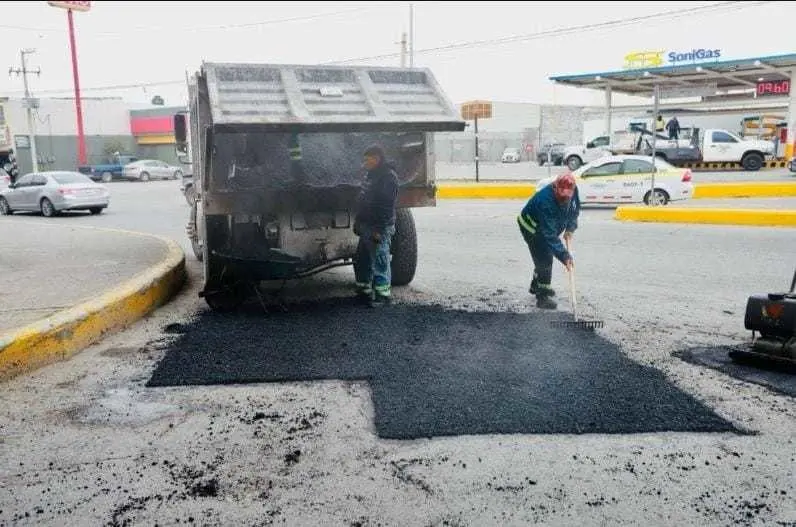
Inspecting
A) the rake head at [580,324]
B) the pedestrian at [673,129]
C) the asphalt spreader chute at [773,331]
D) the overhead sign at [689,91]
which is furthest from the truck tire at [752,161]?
the asphalt spreader chute at [773,331]

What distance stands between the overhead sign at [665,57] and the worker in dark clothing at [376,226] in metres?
28.7

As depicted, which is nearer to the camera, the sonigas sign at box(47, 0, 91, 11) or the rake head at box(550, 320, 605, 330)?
the rake head at box(550, 320, 605, 330)

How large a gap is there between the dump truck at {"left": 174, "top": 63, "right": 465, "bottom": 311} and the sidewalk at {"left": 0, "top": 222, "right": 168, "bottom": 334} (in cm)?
139

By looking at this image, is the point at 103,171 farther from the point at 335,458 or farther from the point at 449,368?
the point at 335,458

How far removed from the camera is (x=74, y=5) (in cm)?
5209

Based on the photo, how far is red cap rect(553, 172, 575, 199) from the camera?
6.43 metres

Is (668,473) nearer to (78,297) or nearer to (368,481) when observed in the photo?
(368,481)

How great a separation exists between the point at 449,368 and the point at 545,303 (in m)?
2.16

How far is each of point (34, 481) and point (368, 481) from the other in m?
1.62

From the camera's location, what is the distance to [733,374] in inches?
185

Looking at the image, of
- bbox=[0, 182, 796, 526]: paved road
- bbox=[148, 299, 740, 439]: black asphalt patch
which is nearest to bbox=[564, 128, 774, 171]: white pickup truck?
bbox=[0, 182, 796, 526]: paved road

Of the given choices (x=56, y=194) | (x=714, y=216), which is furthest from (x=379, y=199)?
(x=56, y=194)

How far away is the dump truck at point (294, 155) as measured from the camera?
6184 millimetres

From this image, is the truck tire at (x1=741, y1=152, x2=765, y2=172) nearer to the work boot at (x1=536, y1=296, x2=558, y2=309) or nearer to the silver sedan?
the silver sedan
